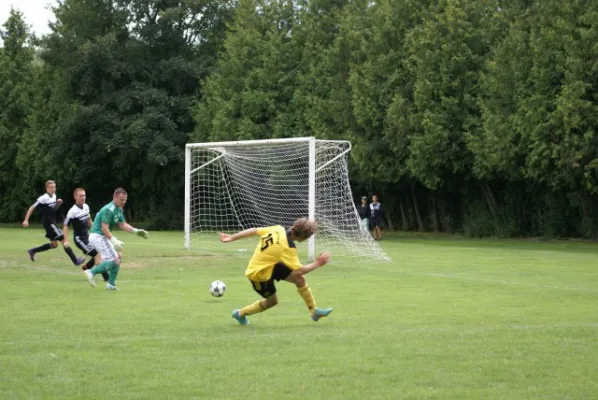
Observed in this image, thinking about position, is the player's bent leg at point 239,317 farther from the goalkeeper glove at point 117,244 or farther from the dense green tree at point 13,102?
the dense green tree at point 13,102

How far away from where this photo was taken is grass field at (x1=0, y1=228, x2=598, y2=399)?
8305 mm

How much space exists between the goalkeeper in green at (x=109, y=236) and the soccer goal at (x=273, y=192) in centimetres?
972

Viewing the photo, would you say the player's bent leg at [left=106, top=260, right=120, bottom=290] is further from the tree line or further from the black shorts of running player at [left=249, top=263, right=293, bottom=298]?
the tree line

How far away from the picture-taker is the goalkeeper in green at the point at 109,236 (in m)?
17.0

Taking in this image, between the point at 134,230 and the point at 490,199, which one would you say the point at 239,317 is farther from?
the point at 490,199

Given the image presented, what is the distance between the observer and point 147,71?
56.0m

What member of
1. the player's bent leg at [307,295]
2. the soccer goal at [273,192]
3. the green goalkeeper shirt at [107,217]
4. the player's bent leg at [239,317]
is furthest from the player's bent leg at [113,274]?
the soccer goal at [273,192]

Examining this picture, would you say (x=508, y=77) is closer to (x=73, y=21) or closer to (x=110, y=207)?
(x=110, y=207)

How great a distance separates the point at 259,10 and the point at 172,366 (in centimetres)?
4403

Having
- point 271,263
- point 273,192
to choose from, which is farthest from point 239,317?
point 273,192

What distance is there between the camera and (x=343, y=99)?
44469mm

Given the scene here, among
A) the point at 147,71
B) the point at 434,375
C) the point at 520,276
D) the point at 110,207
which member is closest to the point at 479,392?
the point at 434,375

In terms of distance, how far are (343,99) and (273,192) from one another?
33.9 feet

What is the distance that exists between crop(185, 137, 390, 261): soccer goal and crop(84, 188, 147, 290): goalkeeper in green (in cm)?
972
